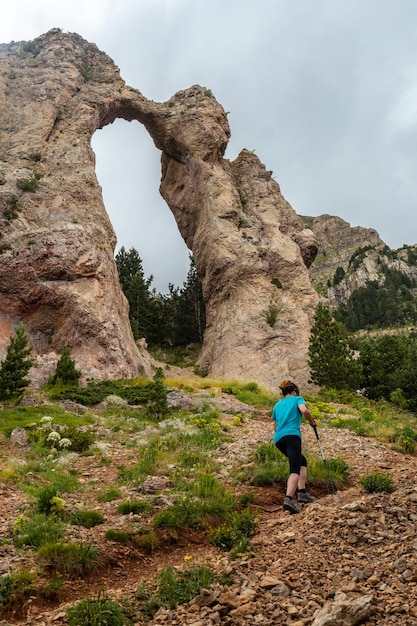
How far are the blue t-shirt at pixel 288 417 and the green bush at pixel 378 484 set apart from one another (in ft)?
5.02

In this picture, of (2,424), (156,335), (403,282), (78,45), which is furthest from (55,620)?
(403,282)

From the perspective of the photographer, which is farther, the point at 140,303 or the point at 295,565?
the point at 140,303

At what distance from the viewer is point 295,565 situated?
600cm

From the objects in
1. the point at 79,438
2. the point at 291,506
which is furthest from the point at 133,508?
the point at 79,438

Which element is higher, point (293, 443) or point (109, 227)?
point (109, 227)

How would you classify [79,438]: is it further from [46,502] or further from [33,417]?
[46,502]

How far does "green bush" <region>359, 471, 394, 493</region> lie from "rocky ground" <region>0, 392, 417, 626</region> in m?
0.15

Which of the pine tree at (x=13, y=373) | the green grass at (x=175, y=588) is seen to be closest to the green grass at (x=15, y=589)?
the green grass at (x=175, y=588)

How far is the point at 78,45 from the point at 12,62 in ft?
29.0

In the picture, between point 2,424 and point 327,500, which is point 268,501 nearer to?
point 327,500

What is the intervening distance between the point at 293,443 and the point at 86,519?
4.10 metres

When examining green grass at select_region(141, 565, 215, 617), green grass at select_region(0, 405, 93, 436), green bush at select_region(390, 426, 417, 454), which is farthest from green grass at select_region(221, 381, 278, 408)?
green grass at select_region(141, 565, 215, 617)

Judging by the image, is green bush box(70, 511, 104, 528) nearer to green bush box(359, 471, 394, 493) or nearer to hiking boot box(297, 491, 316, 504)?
hiking boot box(297, 491, 316, 504)

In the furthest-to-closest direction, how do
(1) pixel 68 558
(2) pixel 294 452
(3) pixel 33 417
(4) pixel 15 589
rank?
1. (3) pixel 33 417
2. (2) pixel 294 452
3. (1) pixel 68 558
4. (4) pixel 15 589
